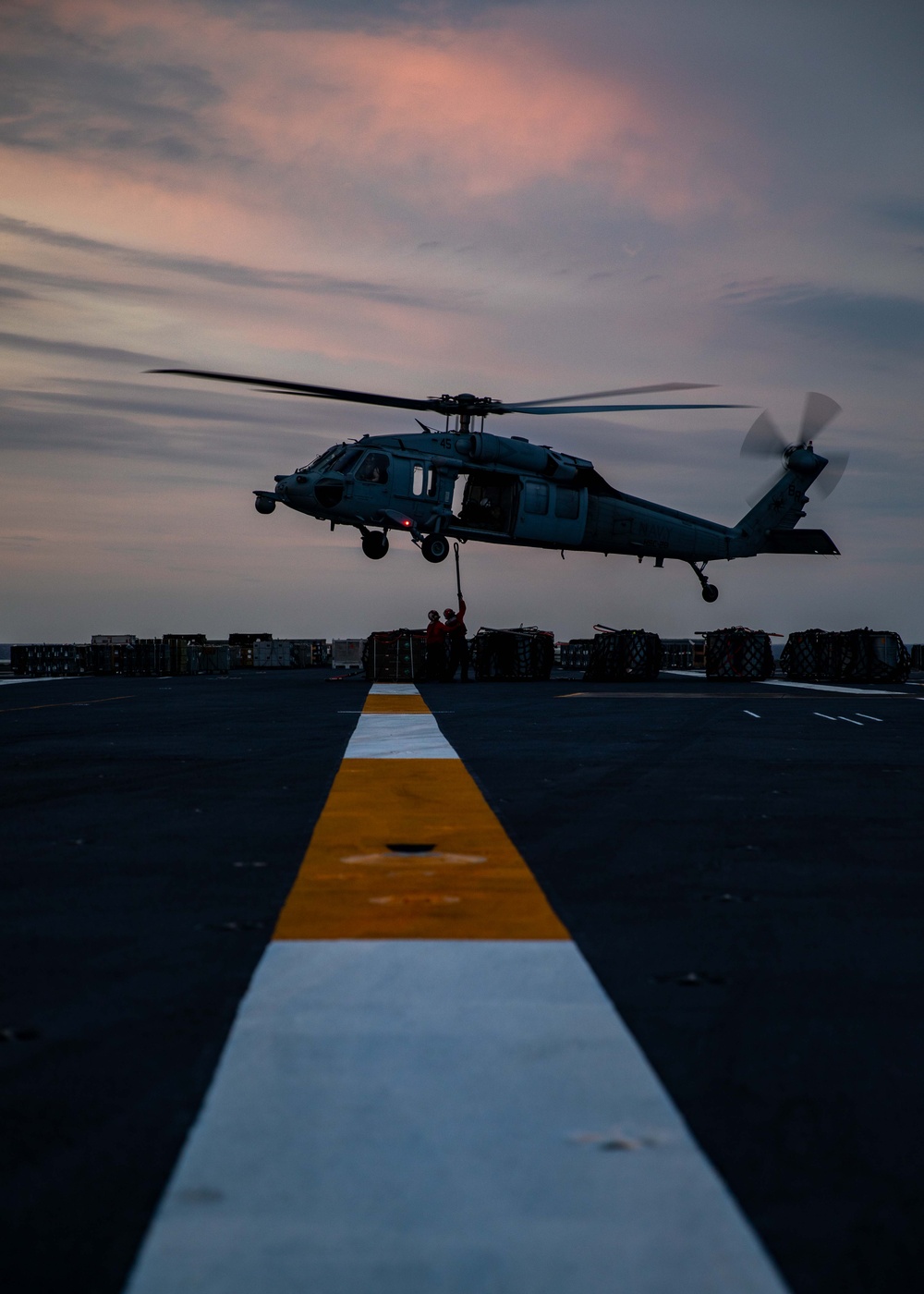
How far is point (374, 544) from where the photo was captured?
29.4 metres

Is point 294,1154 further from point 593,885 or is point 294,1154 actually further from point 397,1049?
point 593,885

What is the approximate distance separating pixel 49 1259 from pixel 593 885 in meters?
3.52

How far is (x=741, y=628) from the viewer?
41.0 meters

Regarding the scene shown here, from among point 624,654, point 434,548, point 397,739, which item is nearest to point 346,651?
point 624,654

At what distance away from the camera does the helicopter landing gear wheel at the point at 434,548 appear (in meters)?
29.7

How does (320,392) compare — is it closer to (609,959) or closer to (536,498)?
(536,498)

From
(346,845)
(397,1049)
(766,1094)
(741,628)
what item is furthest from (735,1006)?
(741,628)

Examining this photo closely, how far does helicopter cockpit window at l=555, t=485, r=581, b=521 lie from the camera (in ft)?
105

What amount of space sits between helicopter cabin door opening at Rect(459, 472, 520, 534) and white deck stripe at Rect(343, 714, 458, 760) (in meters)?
14.3

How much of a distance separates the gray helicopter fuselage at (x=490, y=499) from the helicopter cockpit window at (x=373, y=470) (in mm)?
22

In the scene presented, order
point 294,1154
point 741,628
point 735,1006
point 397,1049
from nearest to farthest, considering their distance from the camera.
Answer: point 294,1154, point 397,1049, point 735,1006, point 741,628

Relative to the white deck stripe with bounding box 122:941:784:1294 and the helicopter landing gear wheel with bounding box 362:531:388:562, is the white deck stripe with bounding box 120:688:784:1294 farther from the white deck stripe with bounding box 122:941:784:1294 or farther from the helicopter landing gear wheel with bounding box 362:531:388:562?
the helicopter landing gear wheel with bounding box 362:531:388:562

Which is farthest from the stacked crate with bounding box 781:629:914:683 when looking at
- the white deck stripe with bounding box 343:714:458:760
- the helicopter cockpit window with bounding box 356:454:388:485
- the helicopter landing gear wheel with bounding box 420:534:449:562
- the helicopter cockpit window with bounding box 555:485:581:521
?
the white deck stripe with bounding box 343:714:458:760

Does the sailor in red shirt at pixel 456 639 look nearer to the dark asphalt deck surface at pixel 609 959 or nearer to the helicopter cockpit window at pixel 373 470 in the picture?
the helicopter cockpit window at pixel 373 470
